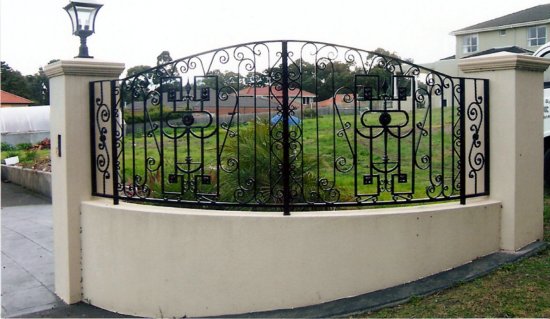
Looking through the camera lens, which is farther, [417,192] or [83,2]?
[417,192]

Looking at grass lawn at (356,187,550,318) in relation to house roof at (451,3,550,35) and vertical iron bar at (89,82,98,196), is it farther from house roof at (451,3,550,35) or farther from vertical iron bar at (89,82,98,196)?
house roof at (451,3,550,35)

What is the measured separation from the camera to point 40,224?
9.21m

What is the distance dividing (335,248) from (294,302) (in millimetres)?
557

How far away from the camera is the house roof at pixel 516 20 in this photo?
37.6 metres

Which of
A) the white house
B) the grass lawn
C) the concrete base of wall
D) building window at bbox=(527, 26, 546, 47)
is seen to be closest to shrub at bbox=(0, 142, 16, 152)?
the concrete base of wall

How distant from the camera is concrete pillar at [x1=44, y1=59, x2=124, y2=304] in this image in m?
5.18

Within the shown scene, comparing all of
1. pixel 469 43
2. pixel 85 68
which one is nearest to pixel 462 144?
pixel 85 68

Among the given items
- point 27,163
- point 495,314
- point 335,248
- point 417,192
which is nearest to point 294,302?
point 335,248

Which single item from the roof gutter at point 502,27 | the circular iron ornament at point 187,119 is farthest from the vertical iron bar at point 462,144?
the roof gutter at point 502,27

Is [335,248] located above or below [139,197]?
below

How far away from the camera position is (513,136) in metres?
5.12

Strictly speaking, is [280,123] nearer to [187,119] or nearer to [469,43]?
[187,119]

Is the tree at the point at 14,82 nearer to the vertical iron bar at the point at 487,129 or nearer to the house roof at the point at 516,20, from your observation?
the house roof at the point at 516,20

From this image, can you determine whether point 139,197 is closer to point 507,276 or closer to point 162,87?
point 162,87
